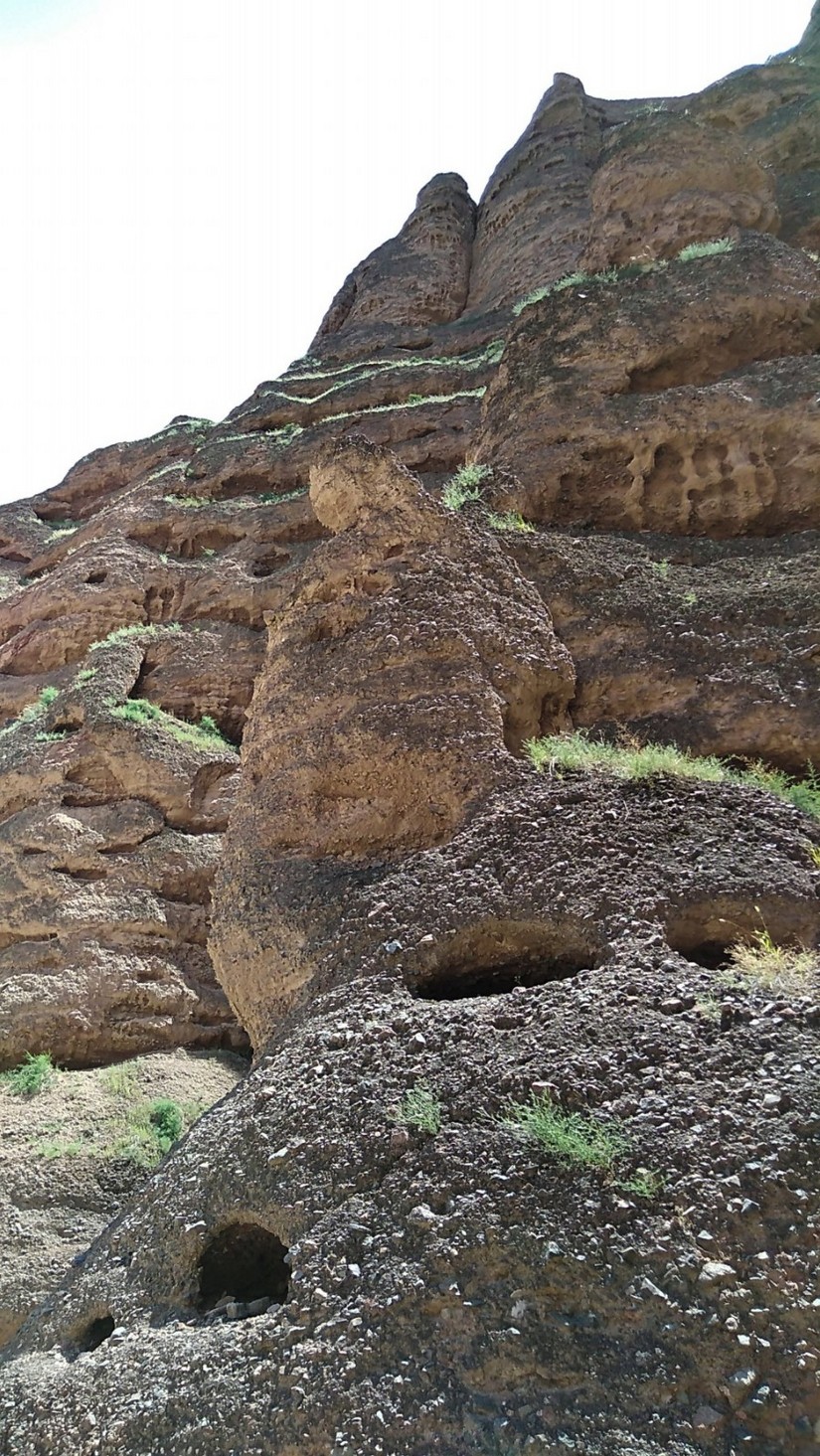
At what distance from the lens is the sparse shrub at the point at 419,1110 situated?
458 centimetres

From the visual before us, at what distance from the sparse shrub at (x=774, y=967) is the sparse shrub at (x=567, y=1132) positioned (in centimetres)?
102

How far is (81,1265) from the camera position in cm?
548

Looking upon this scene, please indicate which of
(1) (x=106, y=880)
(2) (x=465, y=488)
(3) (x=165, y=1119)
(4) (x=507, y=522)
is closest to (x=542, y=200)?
(2) (x=465, y=488)

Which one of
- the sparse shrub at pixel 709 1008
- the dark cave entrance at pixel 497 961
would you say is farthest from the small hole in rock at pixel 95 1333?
the sparse shrub at pixel 709 1008

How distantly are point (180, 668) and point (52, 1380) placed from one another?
13504 mm

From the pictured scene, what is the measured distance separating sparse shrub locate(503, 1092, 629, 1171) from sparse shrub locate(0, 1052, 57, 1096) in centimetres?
790

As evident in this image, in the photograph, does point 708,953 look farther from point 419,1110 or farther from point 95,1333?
point 95,1333

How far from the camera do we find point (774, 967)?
4801 mm

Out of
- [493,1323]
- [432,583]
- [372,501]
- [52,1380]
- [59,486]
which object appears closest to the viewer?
[493,1323]

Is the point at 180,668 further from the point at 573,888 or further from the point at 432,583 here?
the point at 573,888

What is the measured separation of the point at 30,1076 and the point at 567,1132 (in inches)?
327

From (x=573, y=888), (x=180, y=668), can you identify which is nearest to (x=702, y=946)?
(x=573, y=888)

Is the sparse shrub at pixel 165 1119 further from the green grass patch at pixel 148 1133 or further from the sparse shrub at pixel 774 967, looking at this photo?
the sparse shrub at pixel 774 967

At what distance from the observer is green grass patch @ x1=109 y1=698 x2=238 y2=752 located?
1520cm
